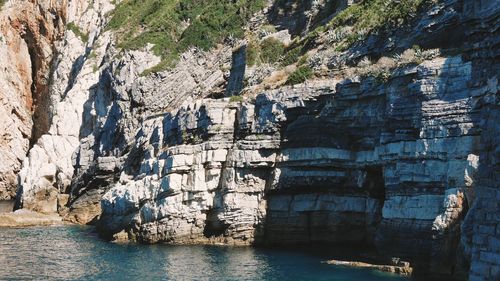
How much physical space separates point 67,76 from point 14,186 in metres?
19.9

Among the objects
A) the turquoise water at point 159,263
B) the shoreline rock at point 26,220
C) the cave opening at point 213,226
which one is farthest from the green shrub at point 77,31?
the cave opening at point 213,226

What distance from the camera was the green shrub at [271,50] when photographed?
61200 mm

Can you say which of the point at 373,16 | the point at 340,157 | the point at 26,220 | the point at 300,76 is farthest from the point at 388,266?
the point at 26,220

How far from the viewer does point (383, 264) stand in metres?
37.4

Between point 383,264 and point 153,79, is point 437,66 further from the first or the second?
point 153,79

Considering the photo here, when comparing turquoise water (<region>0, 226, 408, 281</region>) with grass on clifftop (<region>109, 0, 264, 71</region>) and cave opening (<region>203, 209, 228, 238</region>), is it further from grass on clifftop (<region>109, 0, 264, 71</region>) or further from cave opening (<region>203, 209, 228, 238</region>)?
grass on clifftop (<region>109, 0, 264, 71</region>)

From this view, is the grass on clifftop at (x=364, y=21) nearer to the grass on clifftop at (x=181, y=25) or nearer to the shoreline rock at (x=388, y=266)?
the shoreline rock at (x=388, y=266)

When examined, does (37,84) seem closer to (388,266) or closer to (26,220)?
(26,220)

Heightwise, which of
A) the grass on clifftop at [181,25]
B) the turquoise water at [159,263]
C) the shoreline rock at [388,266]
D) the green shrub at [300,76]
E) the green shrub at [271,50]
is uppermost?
the grass on clifftop at [181,25]

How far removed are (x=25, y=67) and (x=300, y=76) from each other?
241 feet

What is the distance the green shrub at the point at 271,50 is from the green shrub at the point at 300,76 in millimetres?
13413

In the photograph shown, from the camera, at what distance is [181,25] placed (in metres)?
83.1

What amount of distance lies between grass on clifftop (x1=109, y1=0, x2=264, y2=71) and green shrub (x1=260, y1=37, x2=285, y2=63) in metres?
15.8

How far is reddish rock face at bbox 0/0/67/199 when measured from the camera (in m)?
103
